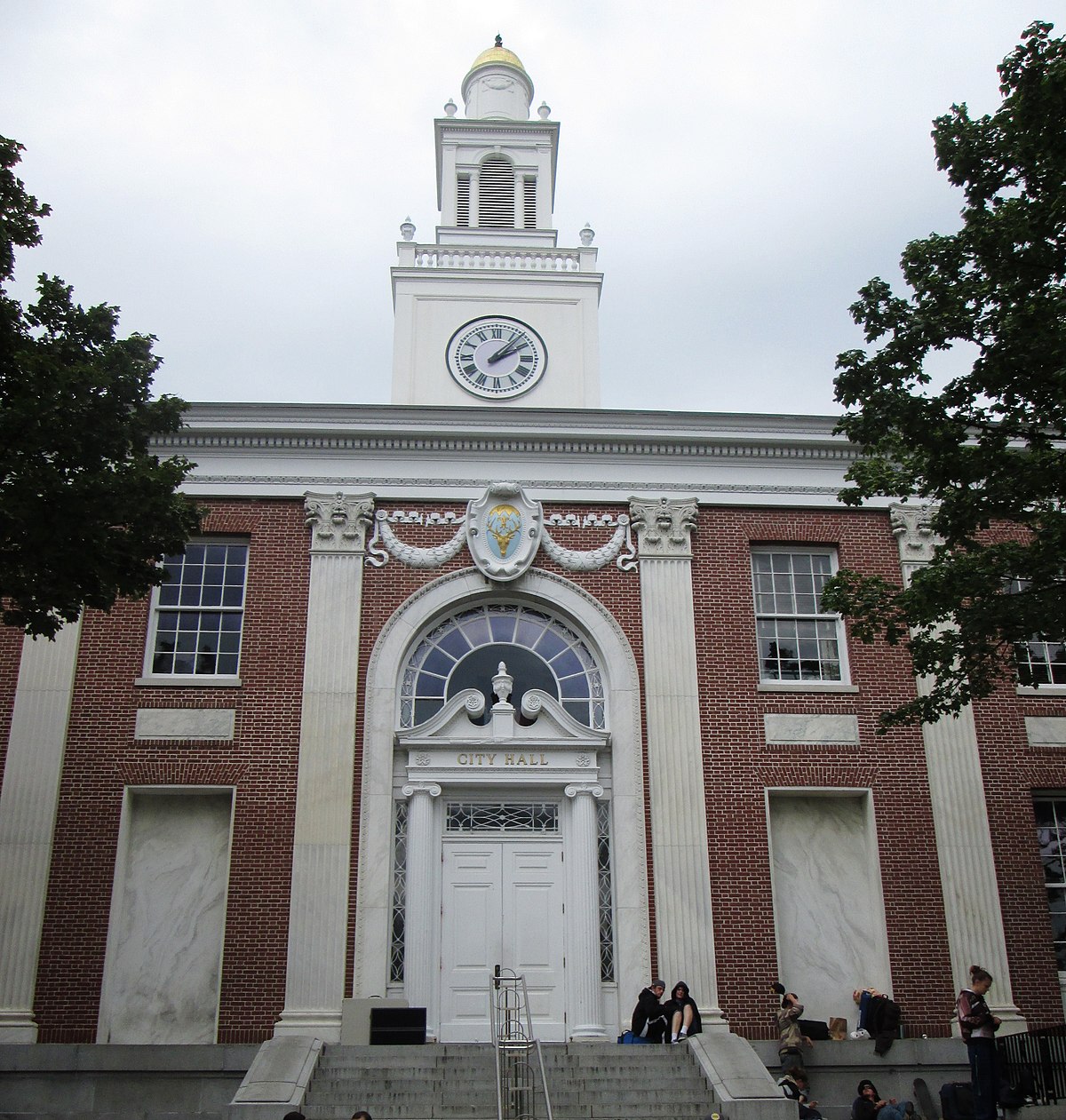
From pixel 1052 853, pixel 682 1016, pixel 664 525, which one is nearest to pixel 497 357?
pixel 664 525

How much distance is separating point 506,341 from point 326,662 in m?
8.59

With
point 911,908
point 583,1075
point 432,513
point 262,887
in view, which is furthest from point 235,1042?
point 911,908

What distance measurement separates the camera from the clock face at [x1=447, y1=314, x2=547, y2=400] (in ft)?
80.6

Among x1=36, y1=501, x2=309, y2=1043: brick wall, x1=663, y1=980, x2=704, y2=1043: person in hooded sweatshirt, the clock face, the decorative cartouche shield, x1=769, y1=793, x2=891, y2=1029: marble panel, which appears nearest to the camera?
x1=663, y1=980, x2=704, y2=1043: person in hooded sweatshirt

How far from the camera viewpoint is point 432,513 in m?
20.4

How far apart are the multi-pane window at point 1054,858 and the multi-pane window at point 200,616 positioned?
484 inches

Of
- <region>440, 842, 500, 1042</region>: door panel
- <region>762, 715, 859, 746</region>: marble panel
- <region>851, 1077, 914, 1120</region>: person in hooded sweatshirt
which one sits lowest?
<region>851, 1077, 914, 1120</region>: person in hooded sweatshirt

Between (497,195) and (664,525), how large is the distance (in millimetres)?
10717

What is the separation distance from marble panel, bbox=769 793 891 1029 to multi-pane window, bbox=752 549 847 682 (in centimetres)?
197

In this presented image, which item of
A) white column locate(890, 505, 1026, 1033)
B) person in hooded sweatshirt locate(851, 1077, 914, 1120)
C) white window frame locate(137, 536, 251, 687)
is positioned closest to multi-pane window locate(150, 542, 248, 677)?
white window frame locate(137, 536, 251, 687)

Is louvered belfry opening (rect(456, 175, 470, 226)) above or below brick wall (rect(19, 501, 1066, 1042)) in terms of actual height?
above

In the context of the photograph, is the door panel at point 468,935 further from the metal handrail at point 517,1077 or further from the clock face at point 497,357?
the clock face at point 497,357

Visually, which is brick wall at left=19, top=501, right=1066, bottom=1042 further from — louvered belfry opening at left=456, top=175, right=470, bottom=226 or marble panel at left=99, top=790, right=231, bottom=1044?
louvered belfry opening at left=456, top=175, right=470, bottom=226

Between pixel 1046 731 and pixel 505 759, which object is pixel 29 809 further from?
pixel 1046 731
